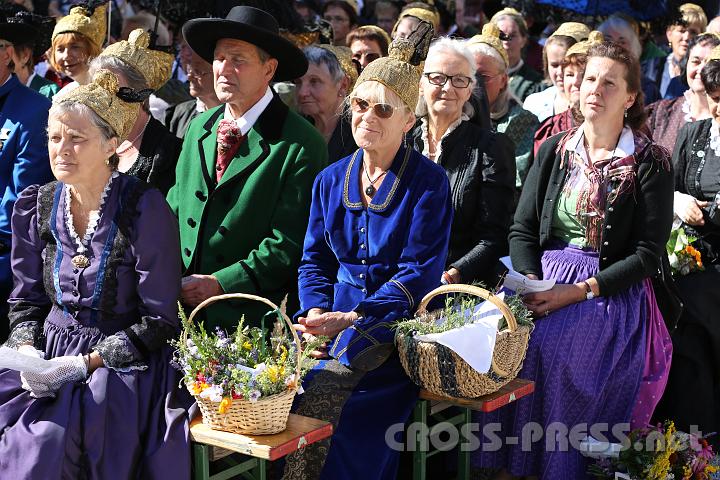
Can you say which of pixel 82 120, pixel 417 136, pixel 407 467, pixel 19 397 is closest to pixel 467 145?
pixel 417 136

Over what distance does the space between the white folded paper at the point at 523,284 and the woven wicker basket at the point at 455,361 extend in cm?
51

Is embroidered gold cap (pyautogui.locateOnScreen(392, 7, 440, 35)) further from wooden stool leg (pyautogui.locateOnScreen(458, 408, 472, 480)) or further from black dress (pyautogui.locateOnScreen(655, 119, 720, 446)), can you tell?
wooden stool leg (pyautogui.locateOnScreen(458, 408, 472, 480))

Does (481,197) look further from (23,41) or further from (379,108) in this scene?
(23,41)

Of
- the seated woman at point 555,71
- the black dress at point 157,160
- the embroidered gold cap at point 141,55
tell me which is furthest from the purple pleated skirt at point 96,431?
the seated woman at point 555,71

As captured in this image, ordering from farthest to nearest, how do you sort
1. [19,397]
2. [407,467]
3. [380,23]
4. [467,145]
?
[380,23] < [467,145] < [407,467] < [19,397]

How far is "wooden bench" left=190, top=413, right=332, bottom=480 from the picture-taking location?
3.74 metres

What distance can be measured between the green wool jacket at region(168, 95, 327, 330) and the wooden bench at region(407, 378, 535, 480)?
926 millimetres

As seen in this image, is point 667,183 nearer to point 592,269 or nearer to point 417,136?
point 592,269

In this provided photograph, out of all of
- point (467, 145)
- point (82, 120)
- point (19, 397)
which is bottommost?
point (19, 397)

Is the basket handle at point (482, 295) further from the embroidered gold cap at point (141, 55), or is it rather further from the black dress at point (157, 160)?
the embroidered gold cap at point (141, 55)

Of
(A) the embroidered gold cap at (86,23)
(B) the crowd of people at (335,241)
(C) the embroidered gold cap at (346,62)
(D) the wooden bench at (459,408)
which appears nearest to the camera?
(B) the crowd of people at (335,241)

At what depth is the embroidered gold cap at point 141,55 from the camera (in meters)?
5.54

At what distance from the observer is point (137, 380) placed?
13.4 ft

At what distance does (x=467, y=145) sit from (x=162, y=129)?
165 cm
